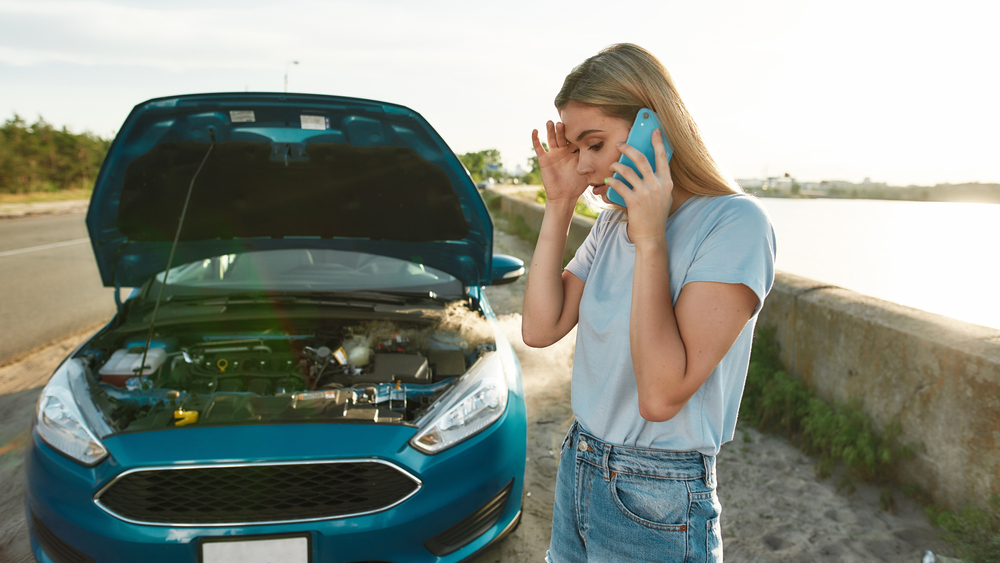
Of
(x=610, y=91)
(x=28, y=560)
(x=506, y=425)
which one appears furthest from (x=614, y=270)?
(x=28, y=560)

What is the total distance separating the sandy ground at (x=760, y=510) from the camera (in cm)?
218

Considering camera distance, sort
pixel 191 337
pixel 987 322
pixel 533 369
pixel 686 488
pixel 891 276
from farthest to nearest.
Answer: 1. pixel 533 369
2. pixel 891 276
3. pixel 191 337
4. pixel 987 322
5. pixel 686 488

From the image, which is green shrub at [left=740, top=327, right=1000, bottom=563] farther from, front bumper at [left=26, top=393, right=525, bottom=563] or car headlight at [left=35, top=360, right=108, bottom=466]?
car headlight at [left=35, top=360, right=108, bottom=466]

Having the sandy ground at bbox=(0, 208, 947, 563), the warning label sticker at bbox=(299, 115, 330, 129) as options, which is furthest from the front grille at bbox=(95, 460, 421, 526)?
the warning label sticker at bbox=(299, 115, 330, 129)

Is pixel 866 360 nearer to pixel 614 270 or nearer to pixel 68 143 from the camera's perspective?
pixel 614 270

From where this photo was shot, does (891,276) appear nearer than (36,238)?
Yes

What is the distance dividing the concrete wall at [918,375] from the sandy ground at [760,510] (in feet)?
0.80

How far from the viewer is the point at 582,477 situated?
118cm

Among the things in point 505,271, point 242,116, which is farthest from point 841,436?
point 242,116

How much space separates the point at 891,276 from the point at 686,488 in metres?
2.67

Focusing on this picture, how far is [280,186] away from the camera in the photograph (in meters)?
2.69

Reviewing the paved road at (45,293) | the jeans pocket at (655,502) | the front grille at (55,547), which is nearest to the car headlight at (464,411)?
the jeans pocket at (655,502)

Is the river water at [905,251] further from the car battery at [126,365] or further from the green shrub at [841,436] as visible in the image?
the car battery at [126,365]

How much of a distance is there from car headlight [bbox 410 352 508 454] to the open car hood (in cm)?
82
